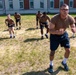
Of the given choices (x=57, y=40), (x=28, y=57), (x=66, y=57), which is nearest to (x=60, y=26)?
(x=57, y=40)

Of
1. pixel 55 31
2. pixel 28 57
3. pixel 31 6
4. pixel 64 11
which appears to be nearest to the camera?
pixel 64 11

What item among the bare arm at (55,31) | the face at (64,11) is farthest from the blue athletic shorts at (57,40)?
the face at (64,11)

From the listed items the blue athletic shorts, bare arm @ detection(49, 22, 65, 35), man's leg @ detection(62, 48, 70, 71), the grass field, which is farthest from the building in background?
bare arm @ detection(49, 22, 65, 35)

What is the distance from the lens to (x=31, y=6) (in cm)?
3394

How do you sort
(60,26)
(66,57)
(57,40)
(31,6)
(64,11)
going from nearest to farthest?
(64,11) → (60,26) → (57,40) → (66,57) → (31,6)

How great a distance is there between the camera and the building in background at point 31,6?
33.6 metres

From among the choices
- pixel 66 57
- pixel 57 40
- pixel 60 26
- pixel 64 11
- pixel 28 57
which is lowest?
pixel 28 57

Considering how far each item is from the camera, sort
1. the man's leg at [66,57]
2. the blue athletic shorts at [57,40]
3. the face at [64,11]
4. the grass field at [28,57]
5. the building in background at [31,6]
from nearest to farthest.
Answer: the face at [64,11] → the blue athletic shorts at [57,40] → the man's leg at [66,57] → the grass field at [28,57] → the building in background at [31,6]

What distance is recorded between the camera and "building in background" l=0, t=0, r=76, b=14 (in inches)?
1321

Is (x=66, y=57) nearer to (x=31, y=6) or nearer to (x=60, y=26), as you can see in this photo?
(x=60, y=26)

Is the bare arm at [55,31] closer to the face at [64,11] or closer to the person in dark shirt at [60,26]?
the person in dark shirt at [60,26]

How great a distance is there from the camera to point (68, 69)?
8039 mm

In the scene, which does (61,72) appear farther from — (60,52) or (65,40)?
(60,52)

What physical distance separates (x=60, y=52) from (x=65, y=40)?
10.7 feet
